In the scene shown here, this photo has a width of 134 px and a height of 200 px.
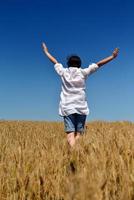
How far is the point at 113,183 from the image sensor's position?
8.20 ft

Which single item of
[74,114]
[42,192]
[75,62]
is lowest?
[42,192]

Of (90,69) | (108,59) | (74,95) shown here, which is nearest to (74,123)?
(74,95)

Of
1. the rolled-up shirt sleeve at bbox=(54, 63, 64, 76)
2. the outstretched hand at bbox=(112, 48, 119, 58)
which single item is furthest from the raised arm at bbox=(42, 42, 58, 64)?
the outstretched hand at bbox=(112, 48, 119, 58)

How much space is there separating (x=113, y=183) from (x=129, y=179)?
0.41 metres

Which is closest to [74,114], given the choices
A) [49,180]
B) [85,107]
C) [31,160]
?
[85,107]

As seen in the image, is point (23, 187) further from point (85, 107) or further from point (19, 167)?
point (85, 107)

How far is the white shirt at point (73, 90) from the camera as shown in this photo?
5168 millimetres

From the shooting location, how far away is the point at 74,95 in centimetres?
520

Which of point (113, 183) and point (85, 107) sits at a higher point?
point (85, 107)

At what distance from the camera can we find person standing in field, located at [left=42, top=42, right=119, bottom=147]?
17.0 feet

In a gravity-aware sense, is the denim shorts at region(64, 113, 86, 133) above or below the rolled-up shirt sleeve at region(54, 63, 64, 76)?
below

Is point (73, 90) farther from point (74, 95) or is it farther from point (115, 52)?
point (115, 52)

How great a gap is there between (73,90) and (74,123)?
0.44m

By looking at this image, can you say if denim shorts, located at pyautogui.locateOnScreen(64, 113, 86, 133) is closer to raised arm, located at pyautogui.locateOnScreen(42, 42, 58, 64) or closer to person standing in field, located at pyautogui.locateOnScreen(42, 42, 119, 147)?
person standing in field, located at pyautogui.locateOnScreen(42, 42, 119, 147)
